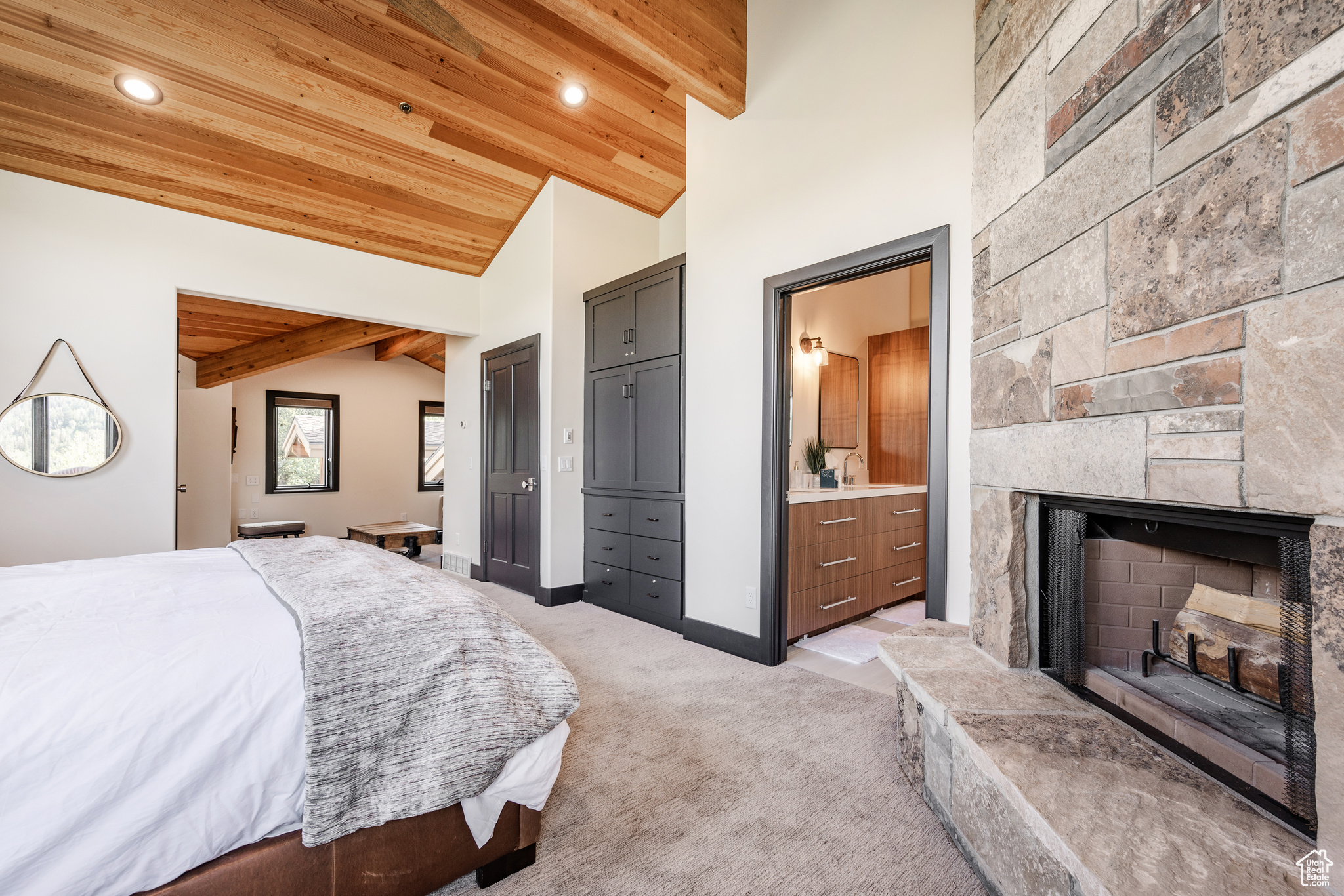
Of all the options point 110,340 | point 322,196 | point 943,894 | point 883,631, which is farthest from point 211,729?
point 322,196

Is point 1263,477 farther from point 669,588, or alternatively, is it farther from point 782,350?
point 669,588

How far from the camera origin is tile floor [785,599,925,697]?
8.41 feet

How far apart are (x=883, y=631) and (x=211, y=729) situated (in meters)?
3.21

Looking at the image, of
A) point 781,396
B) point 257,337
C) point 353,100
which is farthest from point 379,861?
point 257,337

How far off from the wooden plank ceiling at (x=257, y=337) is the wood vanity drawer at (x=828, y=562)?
397 cm

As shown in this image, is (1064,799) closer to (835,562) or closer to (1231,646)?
(1231,646)

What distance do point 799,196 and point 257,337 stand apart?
5449 mm

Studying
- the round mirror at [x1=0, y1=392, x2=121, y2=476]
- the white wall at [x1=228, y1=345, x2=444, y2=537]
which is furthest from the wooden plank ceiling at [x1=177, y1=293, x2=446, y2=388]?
the round mirror at [x1=0, y1=392, x2=121, y2=476]

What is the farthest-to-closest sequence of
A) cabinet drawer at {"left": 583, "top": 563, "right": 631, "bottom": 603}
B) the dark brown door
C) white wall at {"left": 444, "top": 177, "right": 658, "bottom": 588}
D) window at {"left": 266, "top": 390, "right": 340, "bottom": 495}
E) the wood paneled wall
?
window at {"left": 266, "top": 390, "right": 340, "bottom": 495}, the wood paneled wall, the dark brown door, white wall at {"left": 444, "top": 177, "right": 658, "bottom": 588}, cabinet drawer at {"left": 583, "top": 563, "right": 631, "bottom": 603}

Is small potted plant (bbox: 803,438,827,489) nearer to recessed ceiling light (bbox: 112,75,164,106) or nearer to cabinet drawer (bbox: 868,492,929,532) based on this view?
cabinet drawer (bbox: 868,492,929,532)

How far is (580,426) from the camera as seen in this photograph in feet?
14.0

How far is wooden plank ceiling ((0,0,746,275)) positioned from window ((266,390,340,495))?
3.47m

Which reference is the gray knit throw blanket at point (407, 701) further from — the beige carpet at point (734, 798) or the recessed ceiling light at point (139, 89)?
the recessed ceiling light at point (139, 89)

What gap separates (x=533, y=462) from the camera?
13.9ft
